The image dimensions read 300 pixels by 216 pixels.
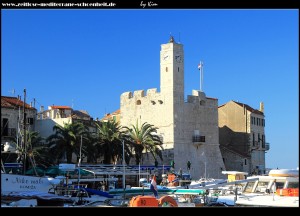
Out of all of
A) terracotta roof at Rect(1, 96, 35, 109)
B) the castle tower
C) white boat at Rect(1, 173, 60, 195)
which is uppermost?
the castle tower

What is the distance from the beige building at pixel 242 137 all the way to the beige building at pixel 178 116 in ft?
9.72

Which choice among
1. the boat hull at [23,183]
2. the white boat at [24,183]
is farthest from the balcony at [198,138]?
the boat hull at [23,183]

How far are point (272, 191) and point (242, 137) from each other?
36.8 metres

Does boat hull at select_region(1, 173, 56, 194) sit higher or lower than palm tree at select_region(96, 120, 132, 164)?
lower

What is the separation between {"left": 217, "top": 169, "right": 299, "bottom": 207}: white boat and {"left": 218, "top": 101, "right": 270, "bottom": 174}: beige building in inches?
1324

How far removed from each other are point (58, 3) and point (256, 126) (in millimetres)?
49601

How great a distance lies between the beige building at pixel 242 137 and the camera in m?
52.6

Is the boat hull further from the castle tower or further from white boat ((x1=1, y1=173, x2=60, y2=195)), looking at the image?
the castle tower

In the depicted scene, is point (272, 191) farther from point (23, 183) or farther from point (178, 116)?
point (178, 116)

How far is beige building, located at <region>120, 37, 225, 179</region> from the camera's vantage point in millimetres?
45719

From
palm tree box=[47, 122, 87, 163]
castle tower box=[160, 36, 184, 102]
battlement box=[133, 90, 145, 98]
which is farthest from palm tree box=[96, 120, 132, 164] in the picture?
battlement box=[133, 90, 145, 98]

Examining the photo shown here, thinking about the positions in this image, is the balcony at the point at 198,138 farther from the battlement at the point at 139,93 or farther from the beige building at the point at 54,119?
the beige building at the point at 54,119

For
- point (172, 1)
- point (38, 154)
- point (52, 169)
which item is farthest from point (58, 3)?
Answer: point (38, 154)

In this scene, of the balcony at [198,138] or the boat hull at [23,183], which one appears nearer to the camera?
the boat hull at [23,183]
